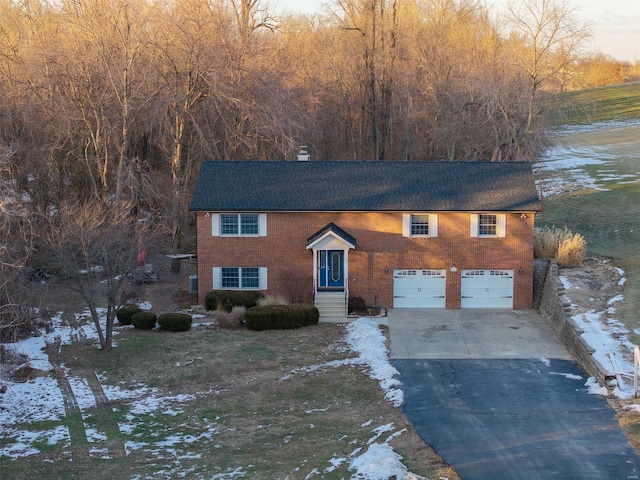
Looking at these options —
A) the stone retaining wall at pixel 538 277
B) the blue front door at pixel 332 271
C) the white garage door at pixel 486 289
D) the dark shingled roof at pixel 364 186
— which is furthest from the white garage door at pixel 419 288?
the stone retaining wall at pixel 538 277

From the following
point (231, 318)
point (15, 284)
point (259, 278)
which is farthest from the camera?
point (259, 278)

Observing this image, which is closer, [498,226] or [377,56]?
[498,226]

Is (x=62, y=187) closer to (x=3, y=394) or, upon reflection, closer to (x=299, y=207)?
(x=299, y=207)

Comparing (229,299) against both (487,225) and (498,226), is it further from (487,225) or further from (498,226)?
(498,226)

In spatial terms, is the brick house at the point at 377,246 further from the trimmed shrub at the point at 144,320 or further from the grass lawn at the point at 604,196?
the grass lawn at the point at 604,196

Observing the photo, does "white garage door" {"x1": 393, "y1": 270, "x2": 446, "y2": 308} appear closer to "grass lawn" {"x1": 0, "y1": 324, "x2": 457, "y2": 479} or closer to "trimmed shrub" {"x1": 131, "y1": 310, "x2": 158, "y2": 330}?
"grass lawn" {"x1": 0, "y1": 324, "x2": 457, "y2": 479}

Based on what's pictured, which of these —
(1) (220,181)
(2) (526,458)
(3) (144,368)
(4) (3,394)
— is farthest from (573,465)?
(1) (220,181)

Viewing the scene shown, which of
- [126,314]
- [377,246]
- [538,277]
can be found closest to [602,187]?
[538,277]
